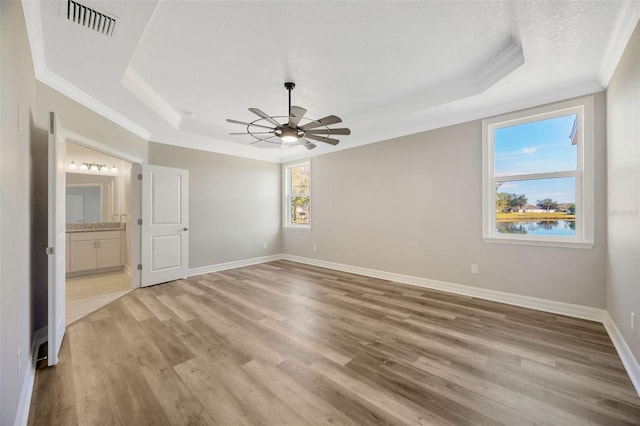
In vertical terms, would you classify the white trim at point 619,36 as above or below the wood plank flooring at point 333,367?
above

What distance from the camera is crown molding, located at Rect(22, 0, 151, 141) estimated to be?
1.74 metres

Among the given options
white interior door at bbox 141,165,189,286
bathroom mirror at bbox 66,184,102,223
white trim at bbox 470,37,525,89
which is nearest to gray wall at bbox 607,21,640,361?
white trim at bbox 470,37,525,89

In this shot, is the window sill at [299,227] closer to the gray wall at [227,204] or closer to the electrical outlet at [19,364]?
the gray wall at [227,204]

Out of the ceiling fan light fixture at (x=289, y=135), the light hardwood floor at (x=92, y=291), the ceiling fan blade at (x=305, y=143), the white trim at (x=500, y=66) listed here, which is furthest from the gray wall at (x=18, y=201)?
the white trim at (x=500, y=66)

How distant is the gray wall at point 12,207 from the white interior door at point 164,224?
2505 mm

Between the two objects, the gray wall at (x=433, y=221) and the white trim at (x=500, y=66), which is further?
the gray wall at (x=433, y=221)

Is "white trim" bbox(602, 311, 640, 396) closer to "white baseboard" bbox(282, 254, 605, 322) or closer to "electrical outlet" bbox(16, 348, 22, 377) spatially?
"white baseboard" bbox(282, 254, 605, 322)

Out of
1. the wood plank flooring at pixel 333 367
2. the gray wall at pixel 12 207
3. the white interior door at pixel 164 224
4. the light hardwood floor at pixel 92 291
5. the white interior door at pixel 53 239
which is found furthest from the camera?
the white interior door at pixel 164 224

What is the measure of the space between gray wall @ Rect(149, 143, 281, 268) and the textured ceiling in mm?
1270

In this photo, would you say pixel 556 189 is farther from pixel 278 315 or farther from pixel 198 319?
pixel 198 319

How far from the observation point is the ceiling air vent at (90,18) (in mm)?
1731

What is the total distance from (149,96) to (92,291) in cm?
316

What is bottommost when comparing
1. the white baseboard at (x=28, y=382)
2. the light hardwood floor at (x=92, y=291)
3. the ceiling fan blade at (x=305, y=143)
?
the light hardwood floor at (x=92, y=291)

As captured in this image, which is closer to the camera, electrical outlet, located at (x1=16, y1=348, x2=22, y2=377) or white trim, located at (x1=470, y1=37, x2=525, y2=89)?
electrical outlet, located at (x1=16, y1=348, x2=22, y2=377)
